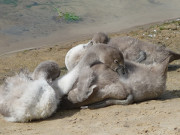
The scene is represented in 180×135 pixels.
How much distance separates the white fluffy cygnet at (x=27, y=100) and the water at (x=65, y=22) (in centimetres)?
709

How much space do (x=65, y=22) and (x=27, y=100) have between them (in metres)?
10.4

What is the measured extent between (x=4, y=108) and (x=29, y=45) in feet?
25.3

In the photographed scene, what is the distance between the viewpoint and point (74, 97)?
20.6 feet

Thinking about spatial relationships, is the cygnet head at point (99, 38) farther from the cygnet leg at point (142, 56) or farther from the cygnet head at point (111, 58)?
the cygnet head at point (111, 58)

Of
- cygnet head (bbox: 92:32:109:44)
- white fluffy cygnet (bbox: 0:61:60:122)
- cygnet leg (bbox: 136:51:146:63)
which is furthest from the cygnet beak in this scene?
cygnet leg (bbox: 136:51:146:63)

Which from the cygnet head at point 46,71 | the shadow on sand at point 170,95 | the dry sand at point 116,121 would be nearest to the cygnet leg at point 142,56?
the dry sand at point 116,121

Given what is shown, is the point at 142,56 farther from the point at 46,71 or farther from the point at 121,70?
the point at 46,71

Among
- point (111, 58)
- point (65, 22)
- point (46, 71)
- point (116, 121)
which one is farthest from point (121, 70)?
point (65, 22)

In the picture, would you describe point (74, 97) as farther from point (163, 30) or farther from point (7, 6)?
point (7, 6)

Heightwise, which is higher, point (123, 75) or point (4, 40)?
point (123, 75)

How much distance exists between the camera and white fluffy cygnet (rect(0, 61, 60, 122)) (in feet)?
19.1

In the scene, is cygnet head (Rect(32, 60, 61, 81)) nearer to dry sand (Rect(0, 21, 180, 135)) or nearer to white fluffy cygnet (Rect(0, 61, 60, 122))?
white fluffy cygnet (Rect(0, 61, 60, 122))

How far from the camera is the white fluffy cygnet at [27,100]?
5.81 m

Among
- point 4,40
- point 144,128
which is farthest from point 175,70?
point 4,40
